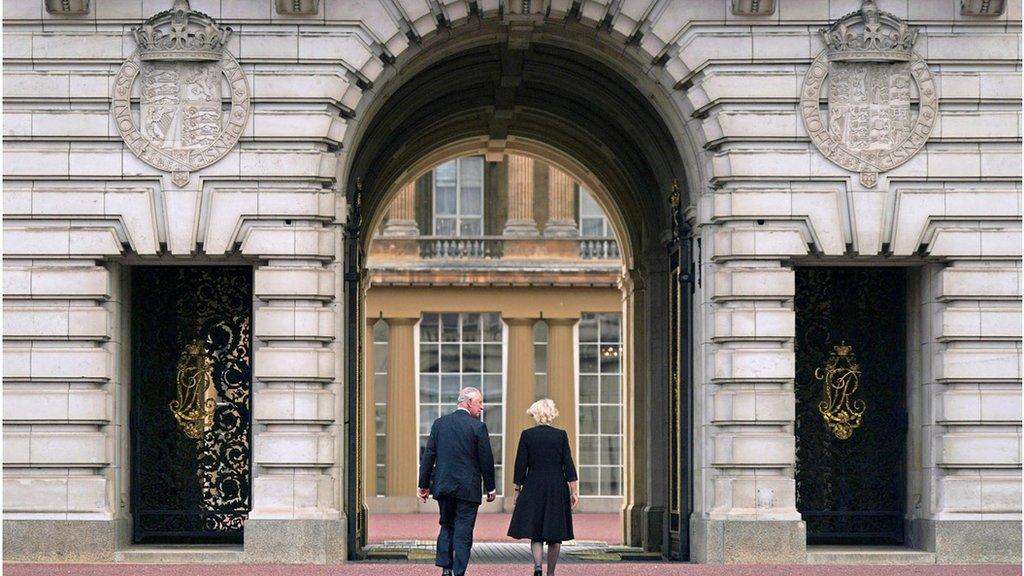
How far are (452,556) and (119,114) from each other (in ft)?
19.9

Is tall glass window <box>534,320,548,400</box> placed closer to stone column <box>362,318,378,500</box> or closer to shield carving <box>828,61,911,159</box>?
stone column <box>362,318,378,500</box>

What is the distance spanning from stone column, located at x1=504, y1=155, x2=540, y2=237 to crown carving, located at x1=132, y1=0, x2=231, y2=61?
950 inches

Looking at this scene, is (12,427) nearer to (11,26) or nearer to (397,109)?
(11,26)

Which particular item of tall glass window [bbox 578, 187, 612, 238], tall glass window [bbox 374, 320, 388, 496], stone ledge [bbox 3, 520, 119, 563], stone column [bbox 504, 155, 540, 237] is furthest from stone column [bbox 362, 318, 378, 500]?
stone ledge [bbox 3, 520, 119, 563]

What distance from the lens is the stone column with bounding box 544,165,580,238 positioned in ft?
144

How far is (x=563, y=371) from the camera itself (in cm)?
4319

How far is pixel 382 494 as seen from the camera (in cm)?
4250

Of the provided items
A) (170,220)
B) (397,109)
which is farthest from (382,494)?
(170,220)

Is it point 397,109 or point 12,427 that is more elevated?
point 397,109

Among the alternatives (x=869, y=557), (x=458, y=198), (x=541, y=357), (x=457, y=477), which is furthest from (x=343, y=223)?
(x=458, y=198)

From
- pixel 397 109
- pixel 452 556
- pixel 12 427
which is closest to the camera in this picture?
pixel 452 556

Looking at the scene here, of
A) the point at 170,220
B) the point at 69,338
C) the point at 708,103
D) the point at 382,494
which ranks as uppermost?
the point at 708,103

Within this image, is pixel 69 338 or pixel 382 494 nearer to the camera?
pixel 69 338

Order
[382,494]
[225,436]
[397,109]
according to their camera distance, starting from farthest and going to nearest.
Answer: [382,494], [397,109], [225,436]
